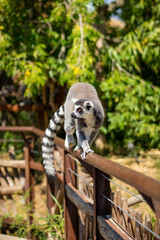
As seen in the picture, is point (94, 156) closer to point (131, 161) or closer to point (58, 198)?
point (58, 198)

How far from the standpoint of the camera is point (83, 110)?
2682mm

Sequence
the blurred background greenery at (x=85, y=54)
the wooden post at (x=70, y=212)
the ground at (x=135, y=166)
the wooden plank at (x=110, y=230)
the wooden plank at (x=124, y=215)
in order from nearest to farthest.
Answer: the wooden plank at (x=110, y=230)
the wooden plank at (x=124, y=215)
the wooden post at (x=70, y=212)
the blurred background greenery at (x=85, y=54)
the ground at (x=135, y=166)

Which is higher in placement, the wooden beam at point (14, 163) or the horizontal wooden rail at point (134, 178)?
the horizontal wooden rail at point (134, 178)

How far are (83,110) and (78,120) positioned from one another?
0.17m

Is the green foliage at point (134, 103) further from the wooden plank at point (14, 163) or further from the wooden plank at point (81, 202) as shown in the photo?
the wooden plank at point (81, 202)

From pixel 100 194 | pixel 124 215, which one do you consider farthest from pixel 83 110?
pixel 124 215

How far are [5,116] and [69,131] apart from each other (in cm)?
635

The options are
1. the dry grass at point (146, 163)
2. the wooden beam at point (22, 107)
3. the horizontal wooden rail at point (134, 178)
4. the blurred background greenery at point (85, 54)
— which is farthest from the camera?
the wooden beam at point (22, 107)

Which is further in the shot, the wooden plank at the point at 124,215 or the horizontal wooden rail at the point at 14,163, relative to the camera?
the horizontal wooden rail at the point at 14,163

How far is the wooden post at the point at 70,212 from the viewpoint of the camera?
245 centimetres

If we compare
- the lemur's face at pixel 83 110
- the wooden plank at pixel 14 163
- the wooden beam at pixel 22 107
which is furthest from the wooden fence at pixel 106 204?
the wooden beam at pixel 22 107

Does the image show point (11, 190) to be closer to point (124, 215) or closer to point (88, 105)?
point (88, 105)

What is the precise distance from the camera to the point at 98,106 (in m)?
2.97

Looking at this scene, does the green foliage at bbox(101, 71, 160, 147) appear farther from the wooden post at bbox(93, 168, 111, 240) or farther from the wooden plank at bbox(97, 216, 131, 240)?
the wooden plank at bbox(97, 216, 131, 240)
